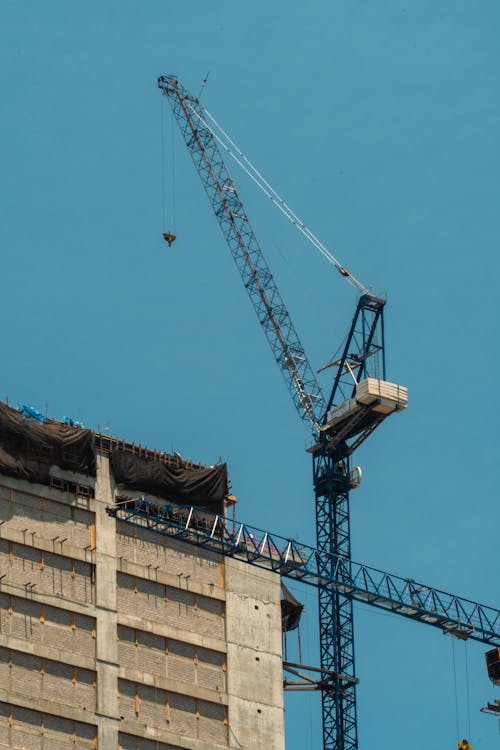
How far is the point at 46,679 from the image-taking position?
154750 mm

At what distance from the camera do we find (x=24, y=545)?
158000 mm

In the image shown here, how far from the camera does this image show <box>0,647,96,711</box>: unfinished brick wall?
15262cm

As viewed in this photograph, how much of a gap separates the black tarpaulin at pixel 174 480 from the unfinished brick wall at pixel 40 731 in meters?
22.8

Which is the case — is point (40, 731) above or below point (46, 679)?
below

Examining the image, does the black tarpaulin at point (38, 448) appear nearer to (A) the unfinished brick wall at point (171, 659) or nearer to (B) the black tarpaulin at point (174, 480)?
(B) the black tarpaulin at point (174, 480)

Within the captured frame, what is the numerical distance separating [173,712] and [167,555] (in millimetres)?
13862

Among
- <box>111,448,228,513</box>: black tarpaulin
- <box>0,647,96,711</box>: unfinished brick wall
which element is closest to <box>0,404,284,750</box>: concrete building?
<box>0,647,96,711</box>: unfinished brick wall

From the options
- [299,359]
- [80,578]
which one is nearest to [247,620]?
[80,578]

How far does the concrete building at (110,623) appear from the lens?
155m

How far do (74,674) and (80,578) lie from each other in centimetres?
836

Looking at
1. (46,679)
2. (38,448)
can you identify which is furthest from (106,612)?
(38,448)

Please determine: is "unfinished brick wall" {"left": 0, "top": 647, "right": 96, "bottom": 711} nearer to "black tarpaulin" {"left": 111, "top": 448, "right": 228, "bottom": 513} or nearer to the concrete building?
the concrete building

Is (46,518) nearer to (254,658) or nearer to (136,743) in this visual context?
(136,743)

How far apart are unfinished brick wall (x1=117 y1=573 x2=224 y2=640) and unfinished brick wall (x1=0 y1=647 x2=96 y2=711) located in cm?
798
